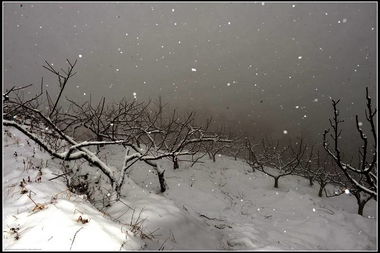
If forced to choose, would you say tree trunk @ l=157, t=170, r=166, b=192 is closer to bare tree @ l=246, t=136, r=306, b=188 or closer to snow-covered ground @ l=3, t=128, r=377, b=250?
snow-covered ground @ l=3, t=128, r=377, b=250

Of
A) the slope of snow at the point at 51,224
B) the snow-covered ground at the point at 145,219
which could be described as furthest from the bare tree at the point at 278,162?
the slope of snow at the point at 51,224

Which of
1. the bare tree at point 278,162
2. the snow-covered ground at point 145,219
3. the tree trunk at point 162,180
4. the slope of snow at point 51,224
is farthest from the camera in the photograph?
the bare tree at point 278,162

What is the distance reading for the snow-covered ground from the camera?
141 inches

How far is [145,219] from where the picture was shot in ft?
16.1

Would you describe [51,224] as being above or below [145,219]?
above

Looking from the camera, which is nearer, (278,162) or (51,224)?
(51,224)

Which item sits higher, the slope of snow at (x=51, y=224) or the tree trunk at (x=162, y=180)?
the slope of snow at (x=51, y=224)

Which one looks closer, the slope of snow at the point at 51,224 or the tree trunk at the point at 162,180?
the slope of snow at the point at 51,224

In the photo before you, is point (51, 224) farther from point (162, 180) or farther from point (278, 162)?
point (278, 162)

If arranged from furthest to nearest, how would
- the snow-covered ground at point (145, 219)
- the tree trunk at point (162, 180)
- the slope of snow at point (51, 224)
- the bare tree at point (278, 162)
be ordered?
the bare tree at point (278, 162), the tree trunk at point (162, 180), the snow-covered ground at point (145, 219), the slope of snow at point (51, 224)

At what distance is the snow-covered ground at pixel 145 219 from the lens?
3570 mm

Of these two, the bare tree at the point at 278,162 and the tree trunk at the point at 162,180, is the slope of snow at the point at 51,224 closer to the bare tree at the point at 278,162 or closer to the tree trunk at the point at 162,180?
the tree trunk at the point at 162,180

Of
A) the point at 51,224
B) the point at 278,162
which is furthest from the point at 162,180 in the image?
the point at 278,162

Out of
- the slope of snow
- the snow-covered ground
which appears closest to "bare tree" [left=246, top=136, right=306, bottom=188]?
the snow-covered ground
